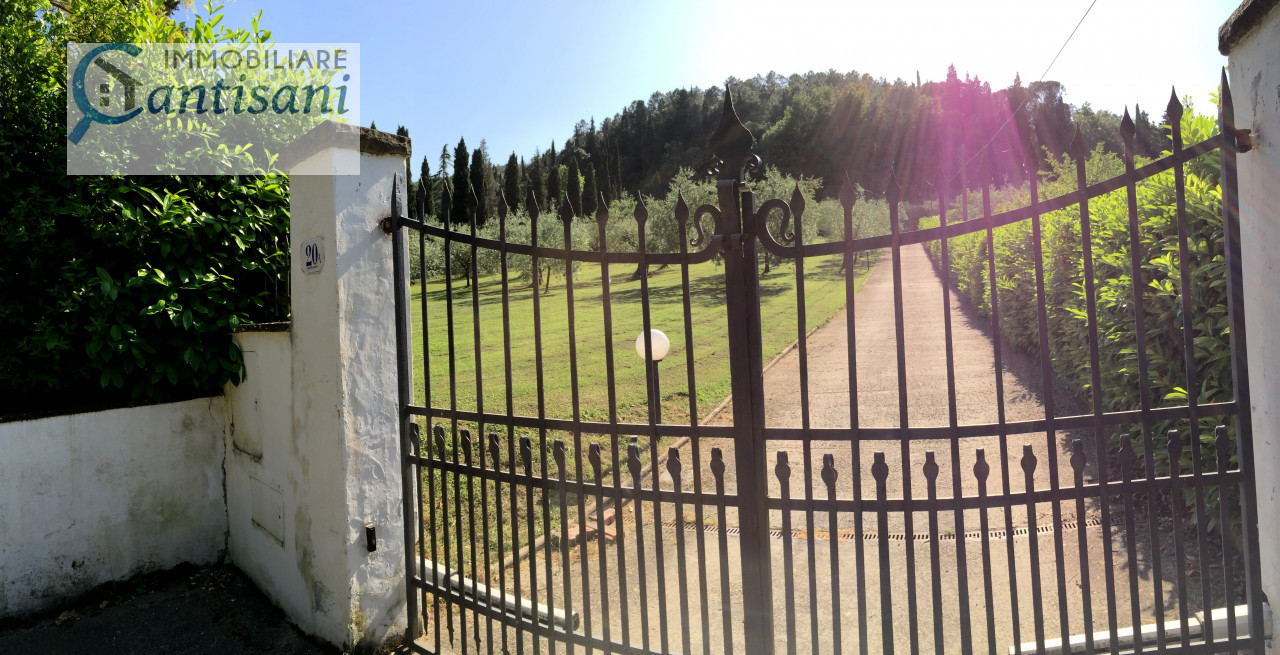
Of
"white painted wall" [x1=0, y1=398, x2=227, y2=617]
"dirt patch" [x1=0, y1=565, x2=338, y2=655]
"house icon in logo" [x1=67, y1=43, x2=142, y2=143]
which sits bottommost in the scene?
"dirt patch" [x1=0, y1=565, x2=338, y2=655]

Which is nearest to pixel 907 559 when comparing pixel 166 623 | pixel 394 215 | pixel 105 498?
pixel 394 215

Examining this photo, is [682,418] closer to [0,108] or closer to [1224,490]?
[1224,490]

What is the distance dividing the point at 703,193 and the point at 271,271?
76.3 feet

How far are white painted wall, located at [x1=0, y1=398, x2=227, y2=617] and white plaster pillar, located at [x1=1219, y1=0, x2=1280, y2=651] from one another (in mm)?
5403

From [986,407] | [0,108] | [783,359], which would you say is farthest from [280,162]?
[783,359]

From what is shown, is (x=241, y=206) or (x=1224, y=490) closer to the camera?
(x=1224, y=490)

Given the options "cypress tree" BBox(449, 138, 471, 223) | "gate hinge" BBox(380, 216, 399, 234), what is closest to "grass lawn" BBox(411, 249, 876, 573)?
"gate hinge" BBox(380, 216, 399, 234)

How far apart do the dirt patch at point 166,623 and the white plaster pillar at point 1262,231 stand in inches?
154

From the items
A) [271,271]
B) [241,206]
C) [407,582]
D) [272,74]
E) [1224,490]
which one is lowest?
[407,582]

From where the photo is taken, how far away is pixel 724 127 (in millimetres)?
2328

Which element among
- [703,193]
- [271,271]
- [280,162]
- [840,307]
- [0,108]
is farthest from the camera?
[703,193]

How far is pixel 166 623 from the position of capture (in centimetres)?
367

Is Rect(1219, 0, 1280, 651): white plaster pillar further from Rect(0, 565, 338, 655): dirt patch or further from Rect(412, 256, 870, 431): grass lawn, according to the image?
Rect(0, 565, 338, 655): dirt patch

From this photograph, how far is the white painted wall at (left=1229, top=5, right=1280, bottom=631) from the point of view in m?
1.94
